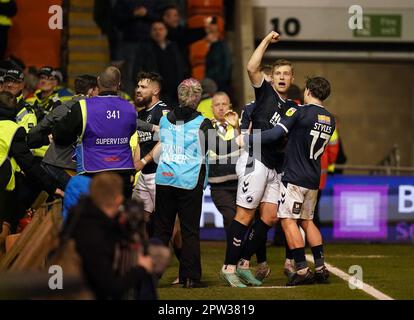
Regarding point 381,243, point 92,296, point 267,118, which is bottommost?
point 381,243

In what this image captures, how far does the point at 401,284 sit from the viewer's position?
42.5 ft

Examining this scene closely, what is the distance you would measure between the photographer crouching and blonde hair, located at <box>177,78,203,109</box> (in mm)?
3924

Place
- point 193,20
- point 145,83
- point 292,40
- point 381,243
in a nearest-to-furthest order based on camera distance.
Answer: point 145,83 → point 381,243 → point 193,20 → point 292,40

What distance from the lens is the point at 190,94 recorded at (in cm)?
1258

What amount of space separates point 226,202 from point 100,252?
6.52 meters

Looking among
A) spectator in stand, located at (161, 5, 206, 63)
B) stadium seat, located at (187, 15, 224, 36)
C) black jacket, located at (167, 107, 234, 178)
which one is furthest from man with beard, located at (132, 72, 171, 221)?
stadium seat, located at (187, 15, 224, 36)

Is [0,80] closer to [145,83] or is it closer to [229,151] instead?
[145,83]

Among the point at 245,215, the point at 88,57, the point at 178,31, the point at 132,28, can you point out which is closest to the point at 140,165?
the point at 245,215

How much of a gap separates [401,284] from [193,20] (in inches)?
400

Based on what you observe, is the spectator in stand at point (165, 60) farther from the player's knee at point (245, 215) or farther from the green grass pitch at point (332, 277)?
the player's knee at point (245, 215)

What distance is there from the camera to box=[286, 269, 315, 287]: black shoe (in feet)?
41.4

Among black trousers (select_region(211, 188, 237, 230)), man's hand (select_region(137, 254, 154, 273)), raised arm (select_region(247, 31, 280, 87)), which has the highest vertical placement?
raised arm (select_region(247, 31, 280, 87))

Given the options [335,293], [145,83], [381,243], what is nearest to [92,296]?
[335,293]

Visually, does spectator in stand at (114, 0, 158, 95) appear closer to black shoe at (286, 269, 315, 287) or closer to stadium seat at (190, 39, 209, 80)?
stadium seat at (190, 39, 209, 80)
